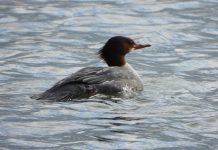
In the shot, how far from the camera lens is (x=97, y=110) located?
43.8 feet

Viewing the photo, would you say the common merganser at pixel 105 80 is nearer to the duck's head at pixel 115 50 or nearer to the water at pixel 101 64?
the duck's head at pixel 115 50

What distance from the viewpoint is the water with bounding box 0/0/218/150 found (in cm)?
1213

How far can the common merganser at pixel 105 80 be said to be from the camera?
1390cm

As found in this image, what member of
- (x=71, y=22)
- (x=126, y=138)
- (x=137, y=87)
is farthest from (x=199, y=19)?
(x=126, y=138)

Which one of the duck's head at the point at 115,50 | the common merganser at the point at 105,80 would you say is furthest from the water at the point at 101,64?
the duck's head at the point at 115,50

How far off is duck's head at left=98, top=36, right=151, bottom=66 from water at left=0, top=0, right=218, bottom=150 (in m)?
0.61

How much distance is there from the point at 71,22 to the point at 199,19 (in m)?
2.69

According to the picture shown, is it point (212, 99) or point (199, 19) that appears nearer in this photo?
point (212, 99)

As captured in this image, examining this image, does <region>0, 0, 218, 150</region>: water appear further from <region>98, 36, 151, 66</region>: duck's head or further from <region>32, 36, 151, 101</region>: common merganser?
<region>98, 36, 151, 66</region>: duck's head

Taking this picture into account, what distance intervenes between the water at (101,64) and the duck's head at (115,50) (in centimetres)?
61

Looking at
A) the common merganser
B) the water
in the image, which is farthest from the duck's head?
the water

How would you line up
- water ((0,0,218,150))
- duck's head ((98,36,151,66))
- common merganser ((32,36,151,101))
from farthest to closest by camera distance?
duck's head ((98,36,151,66))
common merganser ((32,36,151,101))
water ((0,0,218,150))

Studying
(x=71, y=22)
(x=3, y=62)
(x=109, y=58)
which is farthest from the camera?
(x=71, y=22)

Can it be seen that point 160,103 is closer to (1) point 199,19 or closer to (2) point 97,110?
(2) point 97,110
